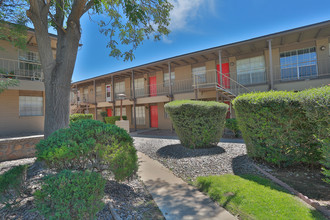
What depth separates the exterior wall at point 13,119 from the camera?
1027 centimetres

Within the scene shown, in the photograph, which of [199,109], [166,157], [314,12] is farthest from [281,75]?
[166,157]

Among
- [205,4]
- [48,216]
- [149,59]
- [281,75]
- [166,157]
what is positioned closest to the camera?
[48,216]

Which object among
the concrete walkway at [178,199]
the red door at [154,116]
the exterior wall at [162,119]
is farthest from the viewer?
the red door at [154,116]

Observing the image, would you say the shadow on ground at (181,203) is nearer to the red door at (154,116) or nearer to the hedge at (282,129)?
the hedge at (282,129)

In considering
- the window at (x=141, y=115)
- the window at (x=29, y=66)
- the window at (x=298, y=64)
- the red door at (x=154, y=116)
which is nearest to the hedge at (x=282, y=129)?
the window at (x=298, y=64)

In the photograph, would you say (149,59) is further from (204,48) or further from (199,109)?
(199,109)

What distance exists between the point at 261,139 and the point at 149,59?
1407 cm

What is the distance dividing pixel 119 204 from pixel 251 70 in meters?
12.9

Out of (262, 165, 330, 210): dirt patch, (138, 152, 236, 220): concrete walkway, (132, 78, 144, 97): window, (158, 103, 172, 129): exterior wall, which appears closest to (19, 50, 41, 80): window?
(132, 78, 144, 97): window

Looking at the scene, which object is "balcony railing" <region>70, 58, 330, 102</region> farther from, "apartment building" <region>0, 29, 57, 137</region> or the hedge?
"apartment building" <region>0, 29, 57, 137</region>

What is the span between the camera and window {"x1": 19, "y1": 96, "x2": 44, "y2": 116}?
11.1 m

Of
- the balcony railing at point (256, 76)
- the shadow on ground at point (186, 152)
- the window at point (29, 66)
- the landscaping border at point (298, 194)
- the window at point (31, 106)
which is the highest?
the window at point (29, 66)

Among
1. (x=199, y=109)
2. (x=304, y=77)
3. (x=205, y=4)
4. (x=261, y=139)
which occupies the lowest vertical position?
(x=261, y=139)

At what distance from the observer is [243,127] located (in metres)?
5.30
